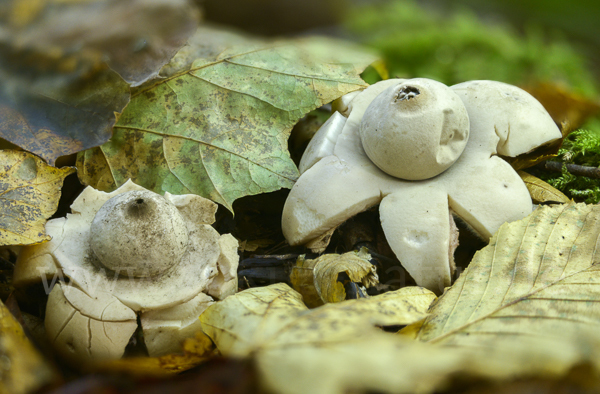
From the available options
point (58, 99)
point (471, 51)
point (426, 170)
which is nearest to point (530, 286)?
point (426, 170)

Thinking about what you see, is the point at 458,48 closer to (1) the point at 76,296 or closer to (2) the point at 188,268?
(2) the point at 188,268

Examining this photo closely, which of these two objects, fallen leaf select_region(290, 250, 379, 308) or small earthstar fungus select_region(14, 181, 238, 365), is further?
fallen leaf select_region(290, 250, 379, 308)

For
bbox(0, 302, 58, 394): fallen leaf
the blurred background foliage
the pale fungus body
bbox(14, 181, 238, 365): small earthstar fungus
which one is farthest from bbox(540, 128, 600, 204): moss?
bbox(0, 302, 58, 394): fallen leaf

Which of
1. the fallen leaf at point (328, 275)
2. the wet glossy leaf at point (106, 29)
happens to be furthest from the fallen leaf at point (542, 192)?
the wet glossy leaf at point (106, 29)

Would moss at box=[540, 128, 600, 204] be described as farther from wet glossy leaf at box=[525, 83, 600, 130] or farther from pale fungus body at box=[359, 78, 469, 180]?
pale fungus body at box=[359, 78, 469, 180]

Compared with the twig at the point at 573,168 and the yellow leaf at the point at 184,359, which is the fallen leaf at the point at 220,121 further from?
the twig at the point at 573,168

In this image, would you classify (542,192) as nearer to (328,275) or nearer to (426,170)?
(426,170)

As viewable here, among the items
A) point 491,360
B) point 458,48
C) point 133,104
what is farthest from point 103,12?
point 458,48
